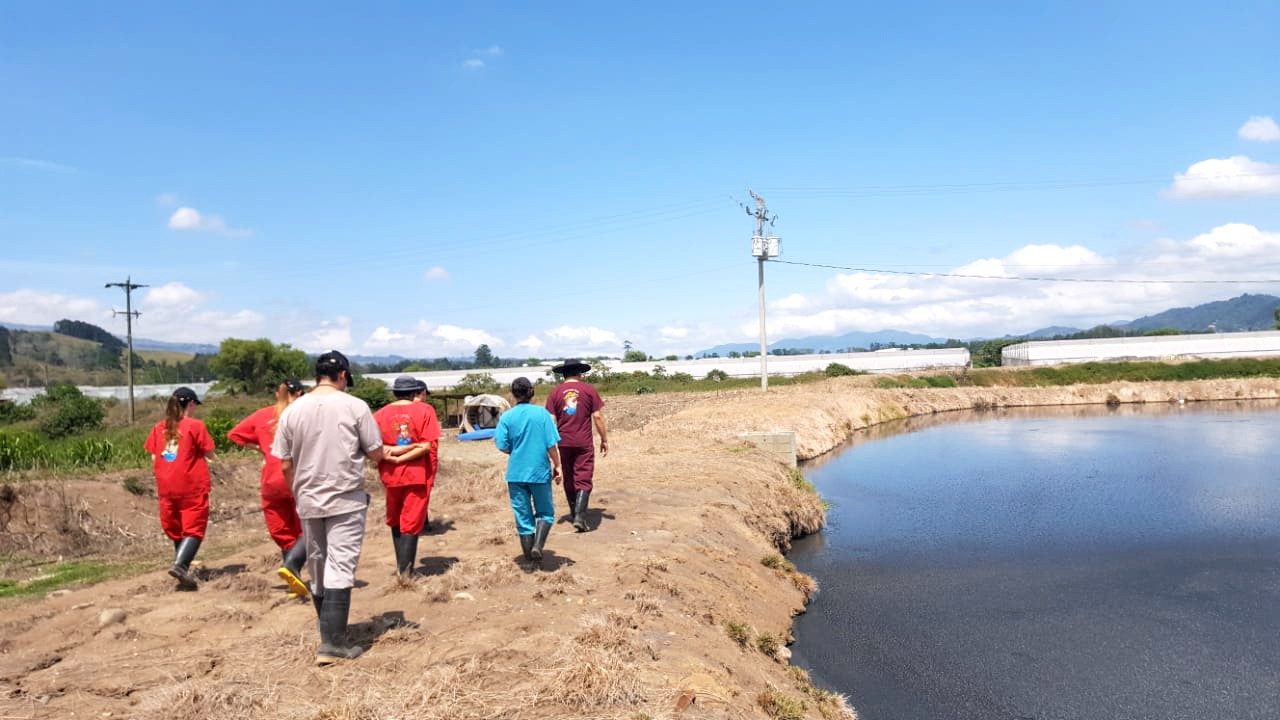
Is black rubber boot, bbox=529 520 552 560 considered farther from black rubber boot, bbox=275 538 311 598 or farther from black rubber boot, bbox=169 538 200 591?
black rubber boot, bbox=169 538 200 591

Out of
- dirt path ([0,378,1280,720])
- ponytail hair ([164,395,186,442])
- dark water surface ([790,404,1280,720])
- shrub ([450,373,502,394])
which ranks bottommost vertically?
dark water surface ([790,404,1280,720])

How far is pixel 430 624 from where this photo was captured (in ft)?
20.4

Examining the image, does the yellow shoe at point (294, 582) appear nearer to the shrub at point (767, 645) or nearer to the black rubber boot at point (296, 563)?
the black rubber boot at point (296, 563)

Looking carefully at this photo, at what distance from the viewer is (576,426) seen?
9352 mm

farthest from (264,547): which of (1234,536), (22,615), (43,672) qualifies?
(1234,536)

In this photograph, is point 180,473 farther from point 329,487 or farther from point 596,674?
point 596,674

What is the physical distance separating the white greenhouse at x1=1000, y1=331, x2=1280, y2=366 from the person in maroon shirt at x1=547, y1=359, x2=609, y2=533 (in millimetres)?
63152

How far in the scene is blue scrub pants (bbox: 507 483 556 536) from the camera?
784cm

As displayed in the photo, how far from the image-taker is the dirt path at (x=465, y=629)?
4.79 m

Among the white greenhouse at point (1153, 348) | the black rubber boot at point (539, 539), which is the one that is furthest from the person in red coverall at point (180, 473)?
the white greenhouse at point (1153, 348)

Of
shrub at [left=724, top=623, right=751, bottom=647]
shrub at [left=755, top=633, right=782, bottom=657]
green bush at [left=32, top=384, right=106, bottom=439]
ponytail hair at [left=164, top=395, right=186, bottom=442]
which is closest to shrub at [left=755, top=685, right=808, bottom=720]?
shrub at [left=724, top=623, right=751, bottom=647]

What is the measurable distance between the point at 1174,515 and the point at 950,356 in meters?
67.1

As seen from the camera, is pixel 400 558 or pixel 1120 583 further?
pixel 1120 583

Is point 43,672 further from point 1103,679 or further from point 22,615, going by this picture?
point 1103,679
